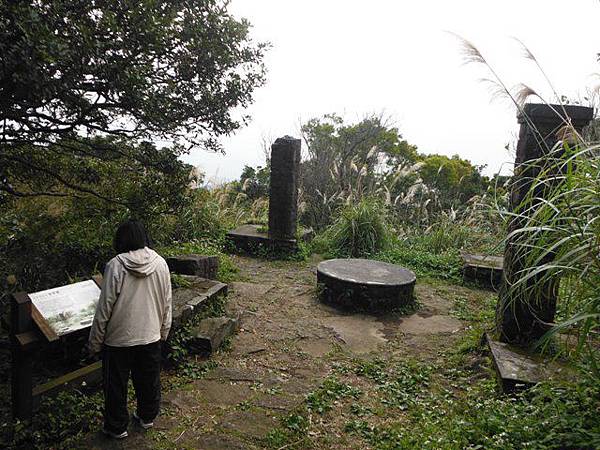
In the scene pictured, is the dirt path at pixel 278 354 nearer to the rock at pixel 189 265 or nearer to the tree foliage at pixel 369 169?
the rock at pixel 189 265

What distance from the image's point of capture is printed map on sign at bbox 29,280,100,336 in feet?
7.93

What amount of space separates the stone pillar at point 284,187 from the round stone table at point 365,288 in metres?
1.85

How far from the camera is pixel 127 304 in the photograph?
239 centimetres

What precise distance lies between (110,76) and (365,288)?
3.50 meters

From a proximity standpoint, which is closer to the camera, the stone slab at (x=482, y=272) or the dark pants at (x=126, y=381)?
the dark pants at (x=126, y=381)

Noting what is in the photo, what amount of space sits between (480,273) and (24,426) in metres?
5.62

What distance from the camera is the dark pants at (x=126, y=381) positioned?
7.80ft

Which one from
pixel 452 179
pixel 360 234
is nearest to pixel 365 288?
pixel 360 234

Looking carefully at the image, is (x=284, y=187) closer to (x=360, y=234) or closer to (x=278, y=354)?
(x=360, y=234)

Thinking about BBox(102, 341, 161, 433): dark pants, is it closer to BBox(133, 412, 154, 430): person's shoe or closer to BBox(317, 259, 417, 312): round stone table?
BBox(133, 412, 154, 430): person's shoe

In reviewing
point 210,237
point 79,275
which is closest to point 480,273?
point 210,237

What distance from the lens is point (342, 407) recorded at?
2873mm

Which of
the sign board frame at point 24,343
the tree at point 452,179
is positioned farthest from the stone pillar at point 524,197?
the tree at point 452,179

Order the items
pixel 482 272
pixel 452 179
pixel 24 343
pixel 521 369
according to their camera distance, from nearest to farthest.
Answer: pixel 24 343 < pixel 521 369 < pixel 482 272 < pixel 452 179
